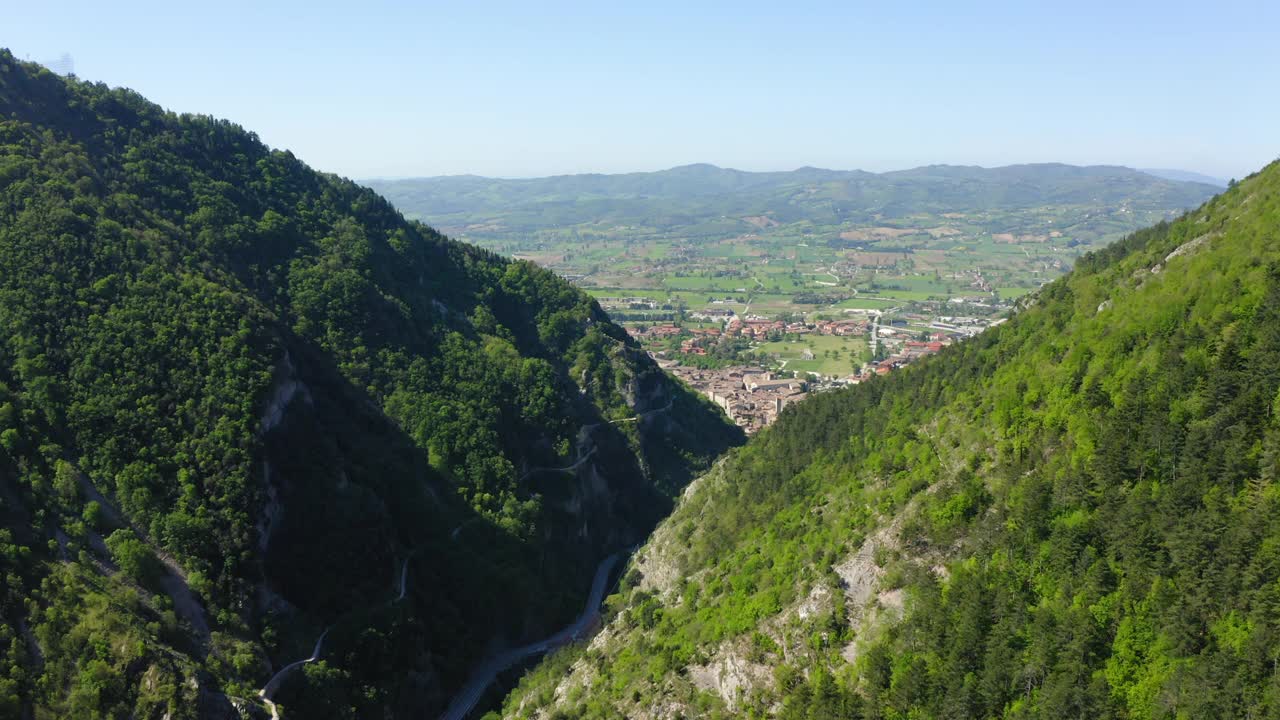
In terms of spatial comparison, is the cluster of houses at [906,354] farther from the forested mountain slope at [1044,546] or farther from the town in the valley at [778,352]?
the forested mountain slope at [1044,546]

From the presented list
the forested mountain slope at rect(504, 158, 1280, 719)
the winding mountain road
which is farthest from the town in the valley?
the forested mountain slope at rect(504, 158, 1280, 719)

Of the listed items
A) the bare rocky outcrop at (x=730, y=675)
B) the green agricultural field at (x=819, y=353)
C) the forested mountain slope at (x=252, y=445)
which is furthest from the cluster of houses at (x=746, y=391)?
the bare rocky outcrop at (x=730, y=675)

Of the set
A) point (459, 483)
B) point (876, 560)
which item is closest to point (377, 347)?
point (459, 483)

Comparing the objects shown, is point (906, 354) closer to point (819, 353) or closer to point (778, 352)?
point (819, 353)

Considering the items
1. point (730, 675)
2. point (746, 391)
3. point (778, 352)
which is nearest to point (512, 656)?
point (730, 675)

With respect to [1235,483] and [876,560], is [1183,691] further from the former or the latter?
[876,560]

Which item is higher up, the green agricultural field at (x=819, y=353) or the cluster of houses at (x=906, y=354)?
the cluster of houses at (x=906, y=354)
